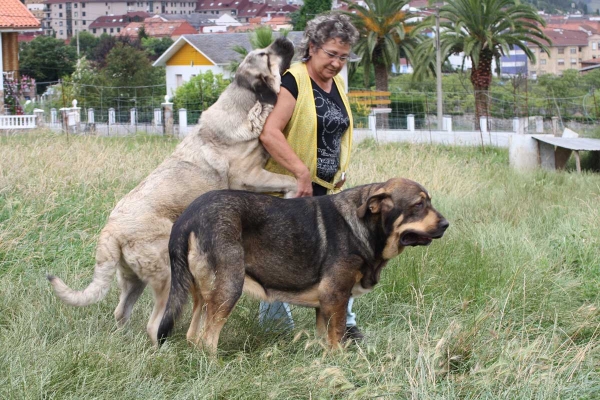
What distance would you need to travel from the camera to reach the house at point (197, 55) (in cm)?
5727

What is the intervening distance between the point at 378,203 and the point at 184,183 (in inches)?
52.3

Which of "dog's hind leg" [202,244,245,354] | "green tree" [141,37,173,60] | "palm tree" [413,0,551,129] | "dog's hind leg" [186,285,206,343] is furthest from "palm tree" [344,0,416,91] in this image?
"green tree" [141,37,173,60]

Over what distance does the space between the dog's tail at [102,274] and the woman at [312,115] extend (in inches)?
40.3

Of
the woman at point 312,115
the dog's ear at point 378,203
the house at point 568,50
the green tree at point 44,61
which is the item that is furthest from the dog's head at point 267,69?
the house at point 568,50

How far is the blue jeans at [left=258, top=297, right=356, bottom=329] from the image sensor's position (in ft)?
18.2

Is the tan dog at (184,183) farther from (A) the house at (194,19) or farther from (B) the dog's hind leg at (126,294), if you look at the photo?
(A) the house at (194,19)

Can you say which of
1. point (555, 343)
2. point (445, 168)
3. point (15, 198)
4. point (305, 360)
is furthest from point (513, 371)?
point (445, 168)

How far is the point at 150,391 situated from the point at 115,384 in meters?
0.18

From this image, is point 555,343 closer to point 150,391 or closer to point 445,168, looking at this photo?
point 150,391

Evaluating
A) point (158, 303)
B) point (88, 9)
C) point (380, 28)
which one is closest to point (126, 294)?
point (158, 303)

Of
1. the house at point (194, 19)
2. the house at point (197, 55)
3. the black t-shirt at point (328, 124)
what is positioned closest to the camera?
the black t-shirt at point (328, 124)

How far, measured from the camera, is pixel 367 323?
19.6 feet

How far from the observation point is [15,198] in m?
8.30

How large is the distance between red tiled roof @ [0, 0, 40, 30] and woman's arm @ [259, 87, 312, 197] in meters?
30.6
